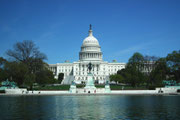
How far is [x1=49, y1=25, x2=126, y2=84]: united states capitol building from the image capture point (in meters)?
146

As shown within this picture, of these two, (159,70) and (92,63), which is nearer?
(159,70)

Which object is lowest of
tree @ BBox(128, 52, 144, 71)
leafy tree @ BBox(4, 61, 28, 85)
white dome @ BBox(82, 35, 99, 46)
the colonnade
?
leafy tree @ BBox(4, 61, 28, 85)

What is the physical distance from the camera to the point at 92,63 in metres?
147

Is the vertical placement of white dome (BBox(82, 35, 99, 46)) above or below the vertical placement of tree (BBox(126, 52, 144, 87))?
above

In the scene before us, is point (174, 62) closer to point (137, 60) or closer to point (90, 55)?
point (137, 60)

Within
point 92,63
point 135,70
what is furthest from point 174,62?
point 92,63

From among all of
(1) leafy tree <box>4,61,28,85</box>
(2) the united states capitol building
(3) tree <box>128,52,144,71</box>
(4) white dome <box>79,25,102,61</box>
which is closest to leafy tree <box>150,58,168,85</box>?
(3) tree <box>128,52,144,71</box>

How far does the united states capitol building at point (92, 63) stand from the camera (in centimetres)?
14600

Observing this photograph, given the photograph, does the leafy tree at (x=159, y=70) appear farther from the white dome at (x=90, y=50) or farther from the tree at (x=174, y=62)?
the white dome at (x=90, y=50)

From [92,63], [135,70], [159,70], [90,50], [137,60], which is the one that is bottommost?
[159,70]

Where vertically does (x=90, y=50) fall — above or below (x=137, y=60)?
above

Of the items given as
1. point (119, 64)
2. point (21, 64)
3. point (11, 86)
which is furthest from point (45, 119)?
point (119, 64)

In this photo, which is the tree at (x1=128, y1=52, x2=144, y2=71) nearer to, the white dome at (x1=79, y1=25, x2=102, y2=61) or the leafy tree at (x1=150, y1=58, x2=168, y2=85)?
the leafy tree at (x1=150, y1=58, x2=168, y2=85)

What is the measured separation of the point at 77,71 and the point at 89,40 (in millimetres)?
19676
